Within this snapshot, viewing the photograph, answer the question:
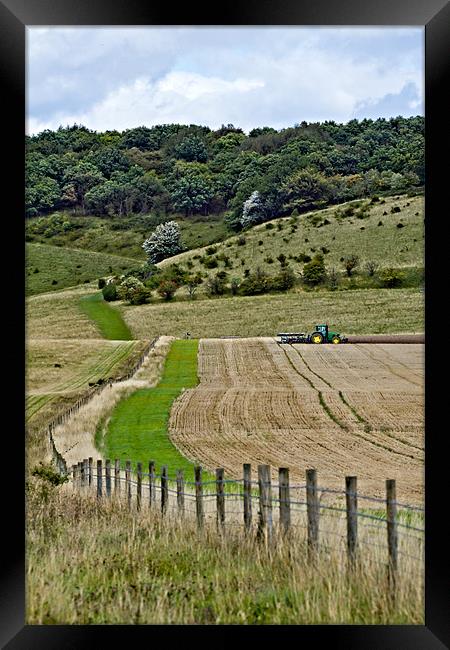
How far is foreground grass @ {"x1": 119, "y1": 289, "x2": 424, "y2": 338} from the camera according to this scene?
999 inches

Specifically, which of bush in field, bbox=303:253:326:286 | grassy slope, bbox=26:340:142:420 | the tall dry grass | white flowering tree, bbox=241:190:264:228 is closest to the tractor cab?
bush in field, bbox=303:253:326:286

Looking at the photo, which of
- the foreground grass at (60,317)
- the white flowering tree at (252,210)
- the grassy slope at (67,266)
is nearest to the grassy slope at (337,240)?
the grassy slope at (67,266)

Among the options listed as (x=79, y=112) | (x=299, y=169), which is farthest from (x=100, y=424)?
(x=299, y=169)

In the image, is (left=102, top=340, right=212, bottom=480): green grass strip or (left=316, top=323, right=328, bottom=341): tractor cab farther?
(left=316, top=323, right=328, bottom=341): tractor cab

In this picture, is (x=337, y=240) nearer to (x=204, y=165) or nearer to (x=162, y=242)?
(x=162, y=242)

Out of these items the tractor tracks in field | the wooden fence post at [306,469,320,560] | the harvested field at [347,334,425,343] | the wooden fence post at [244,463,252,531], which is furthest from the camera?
the harvested field at [347,334,425,343]

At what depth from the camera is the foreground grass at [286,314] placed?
25.4 m

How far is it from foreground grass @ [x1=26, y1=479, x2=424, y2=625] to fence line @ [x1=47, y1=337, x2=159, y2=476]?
523 cm

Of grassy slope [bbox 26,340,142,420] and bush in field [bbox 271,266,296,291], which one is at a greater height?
bush in field [bbox 271,266,296,291]

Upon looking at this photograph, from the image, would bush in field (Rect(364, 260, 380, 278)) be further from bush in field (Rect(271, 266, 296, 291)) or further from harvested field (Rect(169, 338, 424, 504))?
harvested field (Rect(169, 338, 424, 504))

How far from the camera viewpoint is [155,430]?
55.5ft
